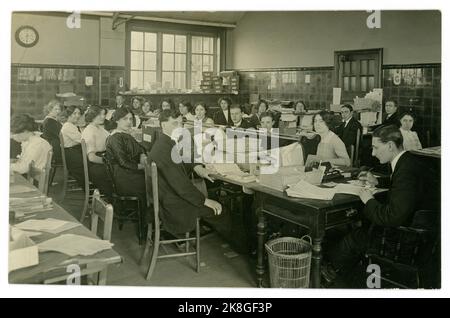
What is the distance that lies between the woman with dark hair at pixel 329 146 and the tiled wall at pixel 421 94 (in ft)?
8.92

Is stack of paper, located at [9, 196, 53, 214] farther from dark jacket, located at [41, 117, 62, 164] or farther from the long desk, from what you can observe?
dark jacket, located at [41, 117, 62, 164]

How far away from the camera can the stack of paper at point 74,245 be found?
5.78 feet

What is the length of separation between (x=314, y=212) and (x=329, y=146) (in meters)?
1.88

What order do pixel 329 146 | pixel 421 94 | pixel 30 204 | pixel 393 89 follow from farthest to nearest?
pixel 393 89 → pixel 421 94 → pixel 329 146 → pixel 30 204

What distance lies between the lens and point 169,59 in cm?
941

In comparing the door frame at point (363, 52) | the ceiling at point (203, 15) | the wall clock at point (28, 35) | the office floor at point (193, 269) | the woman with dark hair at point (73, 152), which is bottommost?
the office floor at point (193, 269)

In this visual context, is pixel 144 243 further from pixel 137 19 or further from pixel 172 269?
pixel 137 19

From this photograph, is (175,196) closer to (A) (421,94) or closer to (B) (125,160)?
(B) (125,160)

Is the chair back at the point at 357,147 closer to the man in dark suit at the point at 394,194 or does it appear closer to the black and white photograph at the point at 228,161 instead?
the black and white photograph at the point at 228,161

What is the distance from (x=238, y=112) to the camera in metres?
5.99

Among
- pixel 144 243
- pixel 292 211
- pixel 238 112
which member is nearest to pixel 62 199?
pixel 144 243

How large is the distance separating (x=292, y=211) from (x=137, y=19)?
723 centimetres

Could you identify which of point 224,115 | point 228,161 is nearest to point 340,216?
point 228,161

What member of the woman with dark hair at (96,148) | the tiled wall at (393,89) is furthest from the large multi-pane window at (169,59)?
the woman with dark hair at (96,148)
